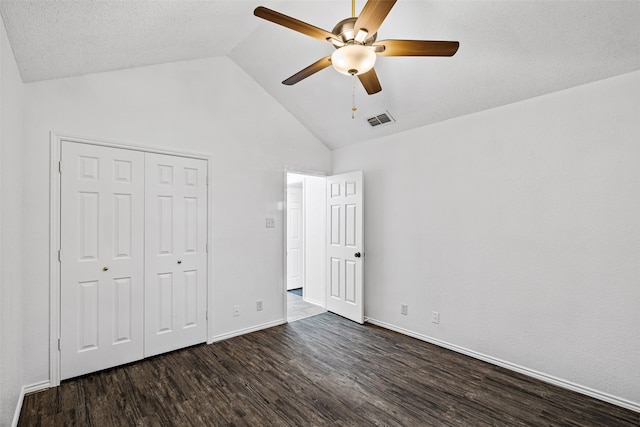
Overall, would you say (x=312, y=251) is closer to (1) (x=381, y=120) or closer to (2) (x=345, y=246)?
(2) (x=345, y=246)

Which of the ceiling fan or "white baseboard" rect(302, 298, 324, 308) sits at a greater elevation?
the ceiling fan

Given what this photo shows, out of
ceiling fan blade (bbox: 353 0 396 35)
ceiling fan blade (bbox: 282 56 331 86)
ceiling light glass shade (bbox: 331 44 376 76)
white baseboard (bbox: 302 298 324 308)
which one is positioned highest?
ceiling fan blade (bbox: 282 56 331 86)

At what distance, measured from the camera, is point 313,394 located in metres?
2.49

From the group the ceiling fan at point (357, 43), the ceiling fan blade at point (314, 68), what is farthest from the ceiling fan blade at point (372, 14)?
the ceiling fan blade at point (314, 68)

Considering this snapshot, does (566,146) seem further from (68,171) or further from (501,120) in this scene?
(68,171)

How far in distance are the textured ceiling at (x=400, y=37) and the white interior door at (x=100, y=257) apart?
0.82 meters

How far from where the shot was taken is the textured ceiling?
1.99m

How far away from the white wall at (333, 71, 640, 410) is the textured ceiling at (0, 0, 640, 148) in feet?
0.79

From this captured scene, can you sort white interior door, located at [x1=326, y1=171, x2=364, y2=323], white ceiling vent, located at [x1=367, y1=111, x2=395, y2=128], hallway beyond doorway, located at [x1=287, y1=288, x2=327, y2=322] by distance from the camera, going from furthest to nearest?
hallway beyond doorway, located at [x1=287, y1=288, x2=327, y2=322], white interior door, located at [x1=326, y1=171, x2=364, y2=323], white ceiling vent, located at [x1=367, y1=111, x2=395, y2=128]

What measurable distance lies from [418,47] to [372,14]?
0.42 m

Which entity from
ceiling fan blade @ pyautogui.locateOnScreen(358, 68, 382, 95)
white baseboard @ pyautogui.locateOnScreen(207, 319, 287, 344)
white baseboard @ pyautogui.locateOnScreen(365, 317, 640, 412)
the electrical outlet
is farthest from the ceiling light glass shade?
white baseboard @ pyautogui.locateOnScreen(207, 319, 287, 344)

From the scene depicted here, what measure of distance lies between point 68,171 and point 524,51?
12.7 feet

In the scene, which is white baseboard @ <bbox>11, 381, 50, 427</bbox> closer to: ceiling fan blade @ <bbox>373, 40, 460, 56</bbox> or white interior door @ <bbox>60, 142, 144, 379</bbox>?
white interior door @ <bbox>60, 142, 144, 379</bbox>

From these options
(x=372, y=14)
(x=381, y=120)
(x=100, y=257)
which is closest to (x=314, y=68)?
(x=372, y=14)
